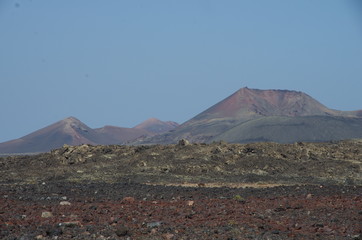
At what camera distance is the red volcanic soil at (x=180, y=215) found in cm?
1275

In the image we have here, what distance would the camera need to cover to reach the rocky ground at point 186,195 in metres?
13.3

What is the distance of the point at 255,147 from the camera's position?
1682 inches

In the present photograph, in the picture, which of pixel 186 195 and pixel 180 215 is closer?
pixel 180 215

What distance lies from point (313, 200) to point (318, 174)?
17879 millimetres

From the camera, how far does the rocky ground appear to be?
1326 centimetres

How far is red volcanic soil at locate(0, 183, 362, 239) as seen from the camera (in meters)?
12.8

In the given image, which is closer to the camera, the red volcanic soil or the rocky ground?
the red volcanic soil

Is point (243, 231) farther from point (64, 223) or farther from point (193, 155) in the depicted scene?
point (193, 155)

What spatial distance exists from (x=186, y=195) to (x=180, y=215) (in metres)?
6.30

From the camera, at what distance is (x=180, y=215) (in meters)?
15.8

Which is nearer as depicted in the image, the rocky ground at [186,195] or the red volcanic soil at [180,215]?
the red volcanic soil at [180,215]

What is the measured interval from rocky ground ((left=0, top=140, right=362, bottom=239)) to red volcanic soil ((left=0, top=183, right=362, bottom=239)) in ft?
0.08

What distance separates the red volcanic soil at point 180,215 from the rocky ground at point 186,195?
0.02 m

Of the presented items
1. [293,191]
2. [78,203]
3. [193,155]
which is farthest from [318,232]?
[193,155]
